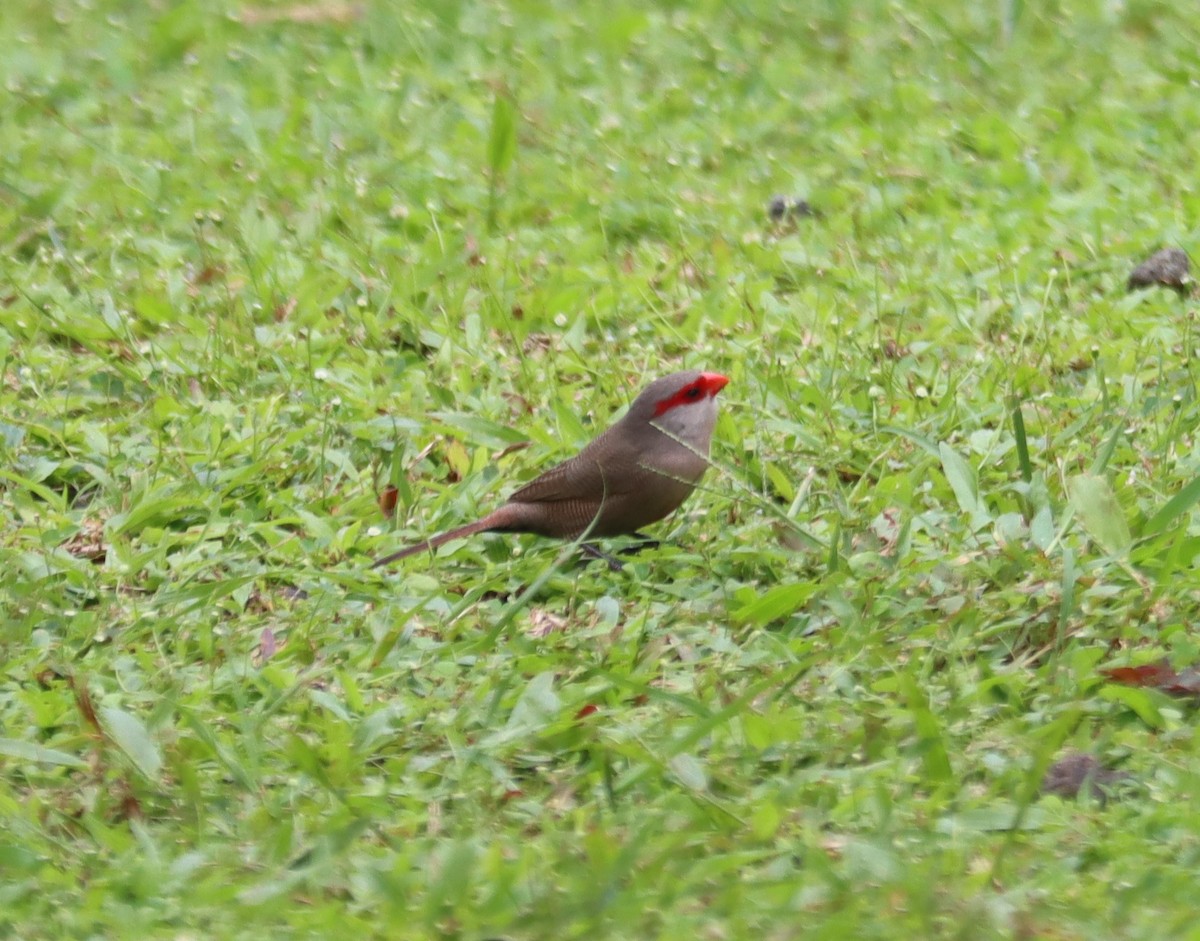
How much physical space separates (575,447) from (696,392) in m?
0.61

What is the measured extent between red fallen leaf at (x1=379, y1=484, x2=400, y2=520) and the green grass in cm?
5

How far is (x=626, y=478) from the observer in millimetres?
5285

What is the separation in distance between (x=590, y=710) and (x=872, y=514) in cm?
130

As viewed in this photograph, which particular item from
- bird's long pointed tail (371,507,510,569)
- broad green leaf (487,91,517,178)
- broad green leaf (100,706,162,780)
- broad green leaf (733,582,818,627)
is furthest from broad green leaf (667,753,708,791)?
broad green leaf (487,91,517,178)

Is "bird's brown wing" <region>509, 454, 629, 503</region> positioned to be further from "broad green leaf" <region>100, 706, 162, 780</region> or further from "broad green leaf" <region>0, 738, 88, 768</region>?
"broad green leaf" <region>0, 738, 88, 768</region>

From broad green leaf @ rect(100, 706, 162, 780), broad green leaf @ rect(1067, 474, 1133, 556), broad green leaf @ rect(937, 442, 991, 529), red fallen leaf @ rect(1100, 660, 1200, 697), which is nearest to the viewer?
broad green leaf @ rect(100, 706, 162, 780)

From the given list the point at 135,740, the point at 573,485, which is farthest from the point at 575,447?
the point at 135,740

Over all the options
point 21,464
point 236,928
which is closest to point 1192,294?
point 21,464

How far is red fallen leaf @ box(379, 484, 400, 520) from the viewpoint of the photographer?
564 centimetres

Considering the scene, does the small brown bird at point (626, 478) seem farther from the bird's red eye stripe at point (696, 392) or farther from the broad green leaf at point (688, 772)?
the broad green leaf at point (688, 772)

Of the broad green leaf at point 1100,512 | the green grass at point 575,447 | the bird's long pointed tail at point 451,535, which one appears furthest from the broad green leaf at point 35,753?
the broad green leaf at point 1100,512

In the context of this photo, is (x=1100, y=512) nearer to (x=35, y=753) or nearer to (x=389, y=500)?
(x=389, y=500)

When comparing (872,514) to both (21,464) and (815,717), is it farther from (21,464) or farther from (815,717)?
(21,464)

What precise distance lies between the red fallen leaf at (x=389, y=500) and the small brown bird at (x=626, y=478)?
1.12ft
